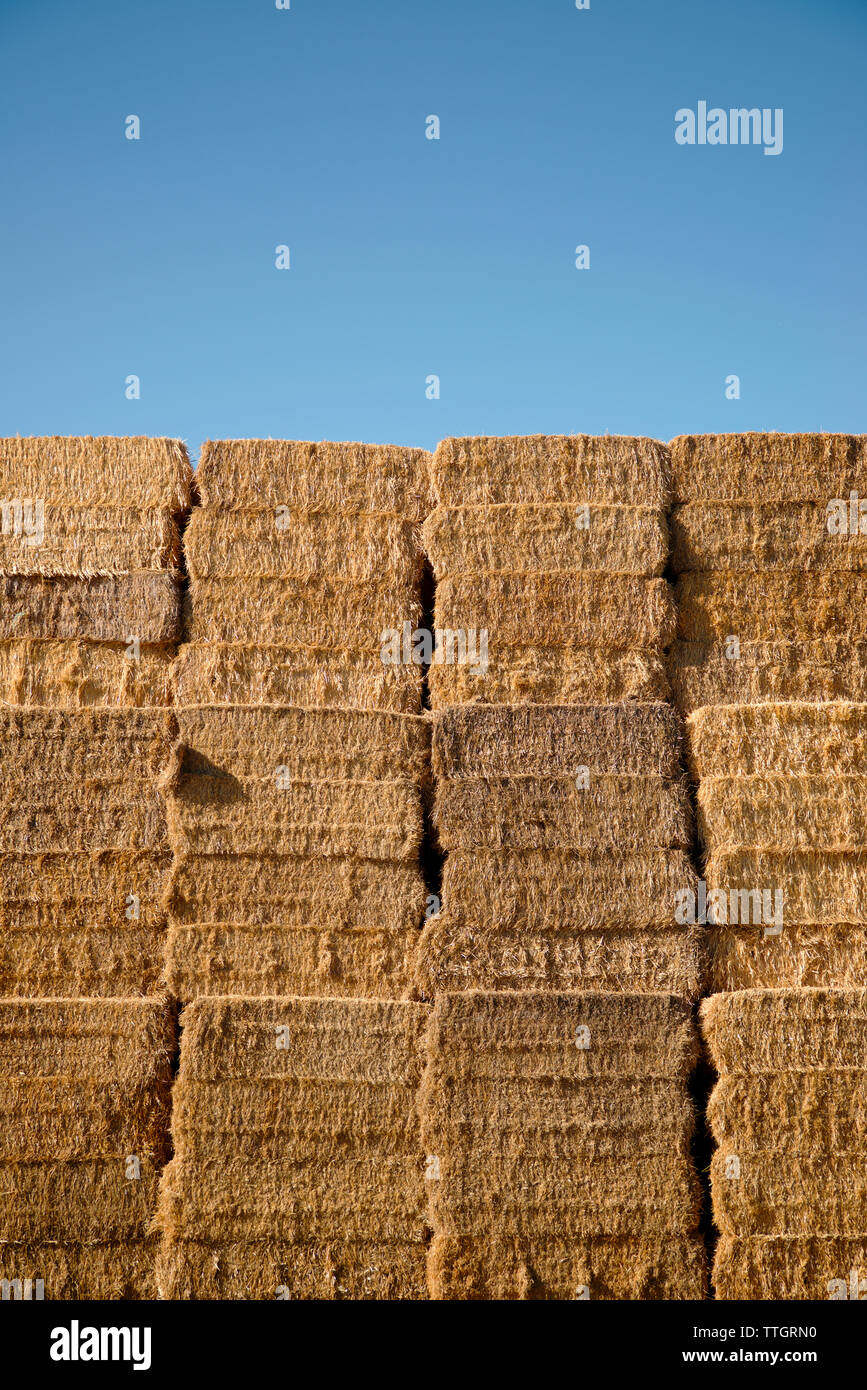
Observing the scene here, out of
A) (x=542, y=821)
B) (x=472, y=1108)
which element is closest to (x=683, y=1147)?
(x=472, y=1108)

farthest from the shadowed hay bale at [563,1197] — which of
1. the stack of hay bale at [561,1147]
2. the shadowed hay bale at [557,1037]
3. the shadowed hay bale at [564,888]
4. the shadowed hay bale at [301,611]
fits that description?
the shadowed hay bale at [301,611]

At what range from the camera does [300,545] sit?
265 inches

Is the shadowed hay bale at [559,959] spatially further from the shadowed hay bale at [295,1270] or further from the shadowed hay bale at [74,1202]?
the shadowed hay bale at [74,1202]

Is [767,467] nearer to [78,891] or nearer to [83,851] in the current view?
[83,851]

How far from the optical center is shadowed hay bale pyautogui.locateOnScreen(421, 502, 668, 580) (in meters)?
6.65

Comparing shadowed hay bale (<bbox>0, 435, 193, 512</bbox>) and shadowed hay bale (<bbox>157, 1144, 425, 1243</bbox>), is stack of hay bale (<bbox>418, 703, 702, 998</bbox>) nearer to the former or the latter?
shadowed hay bale (<bbox>157, 1144, 425, 1243</bbox>)

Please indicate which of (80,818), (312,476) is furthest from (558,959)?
(312,476)

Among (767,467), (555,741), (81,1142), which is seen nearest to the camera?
(81,1142)

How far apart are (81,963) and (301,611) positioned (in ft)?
7.26

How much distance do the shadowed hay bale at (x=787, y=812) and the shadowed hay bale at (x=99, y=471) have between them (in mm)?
3485

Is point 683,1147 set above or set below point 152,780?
below

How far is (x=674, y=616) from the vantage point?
6574 millimetres
